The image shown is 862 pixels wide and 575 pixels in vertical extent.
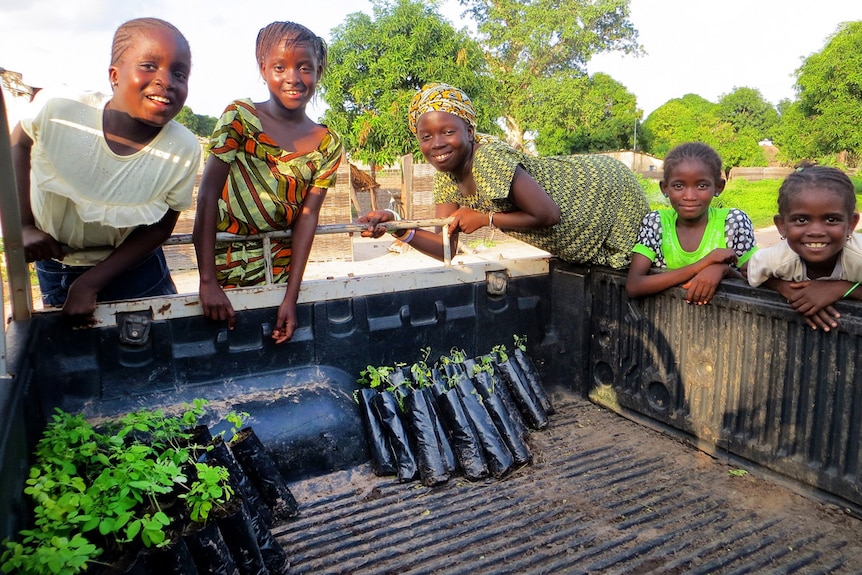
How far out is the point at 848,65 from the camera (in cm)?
3061

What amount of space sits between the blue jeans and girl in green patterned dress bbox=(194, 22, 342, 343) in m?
0.28

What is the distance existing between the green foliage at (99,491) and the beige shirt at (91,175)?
696mm

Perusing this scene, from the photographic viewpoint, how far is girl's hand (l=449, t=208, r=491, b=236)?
2.78 m

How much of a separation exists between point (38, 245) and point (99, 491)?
0.98 m

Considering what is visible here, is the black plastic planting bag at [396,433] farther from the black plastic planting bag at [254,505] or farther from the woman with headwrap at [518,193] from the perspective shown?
the woman with headwrap at [518,193]

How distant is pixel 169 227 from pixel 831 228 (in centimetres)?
240

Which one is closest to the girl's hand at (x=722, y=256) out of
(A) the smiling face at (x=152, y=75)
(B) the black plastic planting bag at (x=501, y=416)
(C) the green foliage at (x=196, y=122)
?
(B) the black plastic planting bag at (x=501, y=416)

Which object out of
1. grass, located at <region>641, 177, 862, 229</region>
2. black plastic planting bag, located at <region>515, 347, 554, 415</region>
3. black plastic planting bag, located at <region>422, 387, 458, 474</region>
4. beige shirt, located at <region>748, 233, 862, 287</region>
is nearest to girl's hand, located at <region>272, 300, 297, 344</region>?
black plastic planting bag, located at <region>422, 387, 458, 474</region>

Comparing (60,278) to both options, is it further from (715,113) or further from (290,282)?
(715,113)

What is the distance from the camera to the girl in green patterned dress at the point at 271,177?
2355 mm

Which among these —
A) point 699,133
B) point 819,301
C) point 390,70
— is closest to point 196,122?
point 390,70

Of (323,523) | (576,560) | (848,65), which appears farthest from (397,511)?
(848,65)

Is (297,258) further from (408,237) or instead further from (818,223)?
(818,223)

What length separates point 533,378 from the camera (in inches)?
119
